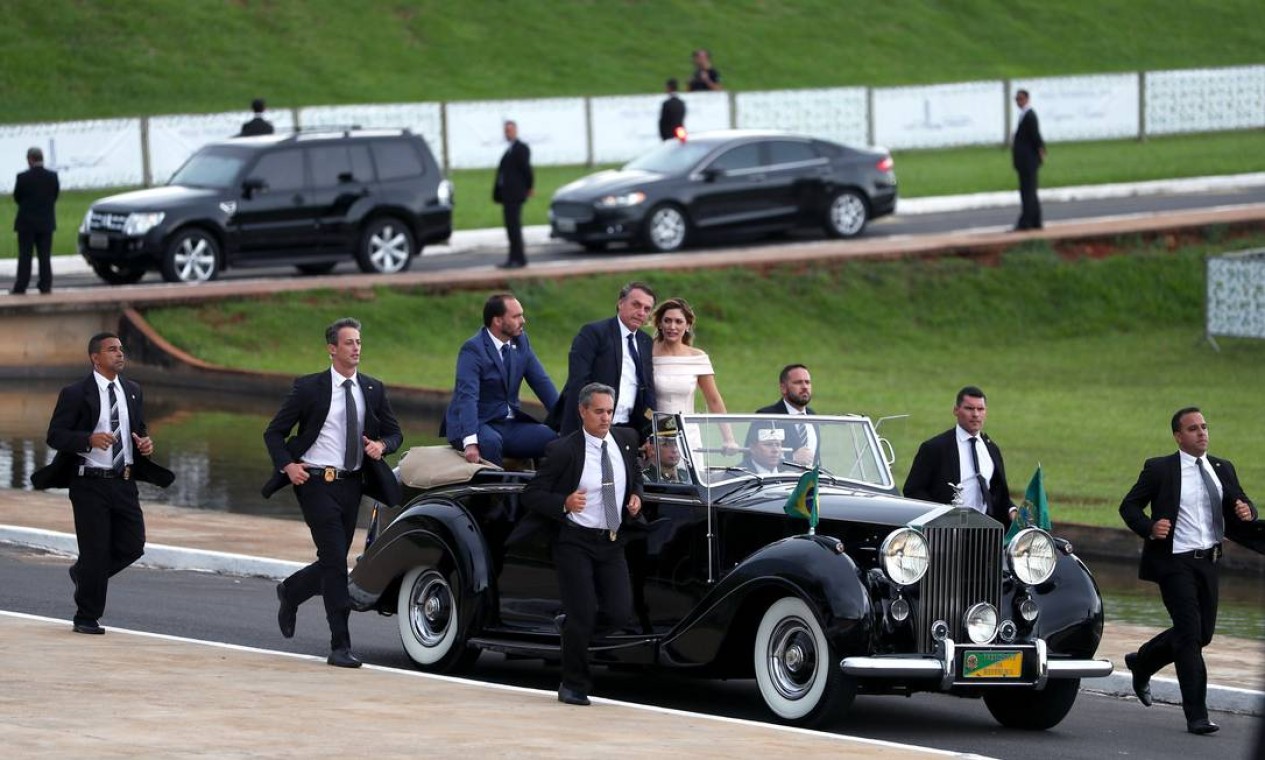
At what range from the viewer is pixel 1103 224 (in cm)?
3419

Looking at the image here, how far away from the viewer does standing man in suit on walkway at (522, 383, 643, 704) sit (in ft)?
36.4

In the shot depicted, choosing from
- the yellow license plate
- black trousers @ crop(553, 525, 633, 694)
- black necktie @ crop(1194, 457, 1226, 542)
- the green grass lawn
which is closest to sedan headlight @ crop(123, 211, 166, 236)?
the green grass lawn

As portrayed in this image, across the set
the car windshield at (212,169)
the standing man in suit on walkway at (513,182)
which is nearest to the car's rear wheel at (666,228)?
the standing man in suit on walkway at (513,182)

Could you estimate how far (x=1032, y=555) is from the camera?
36.7 feet

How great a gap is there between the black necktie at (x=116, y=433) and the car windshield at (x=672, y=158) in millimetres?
21734

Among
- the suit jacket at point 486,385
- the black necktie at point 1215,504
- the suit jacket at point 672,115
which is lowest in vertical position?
the black necktie at point 1215,504

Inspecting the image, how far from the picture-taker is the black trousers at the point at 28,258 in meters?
28.5

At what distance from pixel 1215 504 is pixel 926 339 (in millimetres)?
19335

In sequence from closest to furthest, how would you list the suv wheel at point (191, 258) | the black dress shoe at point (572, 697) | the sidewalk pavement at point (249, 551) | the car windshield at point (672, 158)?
the black dress shoe at point (572, 697)
the sidewalk pavement at point (249, 551)
the suv wheel at point (191, 258)
the car windshield at point (672, 158)

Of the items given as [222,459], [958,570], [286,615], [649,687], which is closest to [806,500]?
[958,570]

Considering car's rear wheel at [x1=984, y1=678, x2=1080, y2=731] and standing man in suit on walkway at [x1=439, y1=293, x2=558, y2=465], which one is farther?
standing man in suit on walkway at [x1=439, y1=293, x2=558, y2=465]

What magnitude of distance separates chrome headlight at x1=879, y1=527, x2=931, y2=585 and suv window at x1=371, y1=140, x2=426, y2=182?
21.3 m

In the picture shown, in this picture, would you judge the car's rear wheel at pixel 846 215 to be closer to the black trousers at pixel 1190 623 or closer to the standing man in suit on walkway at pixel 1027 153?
the standing man in suit on walkway at pixel 1027 153

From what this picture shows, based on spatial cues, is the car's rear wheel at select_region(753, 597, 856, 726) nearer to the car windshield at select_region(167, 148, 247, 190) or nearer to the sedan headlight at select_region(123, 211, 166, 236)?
the sedan headlight at select_region(123, 211, 166, 236)
